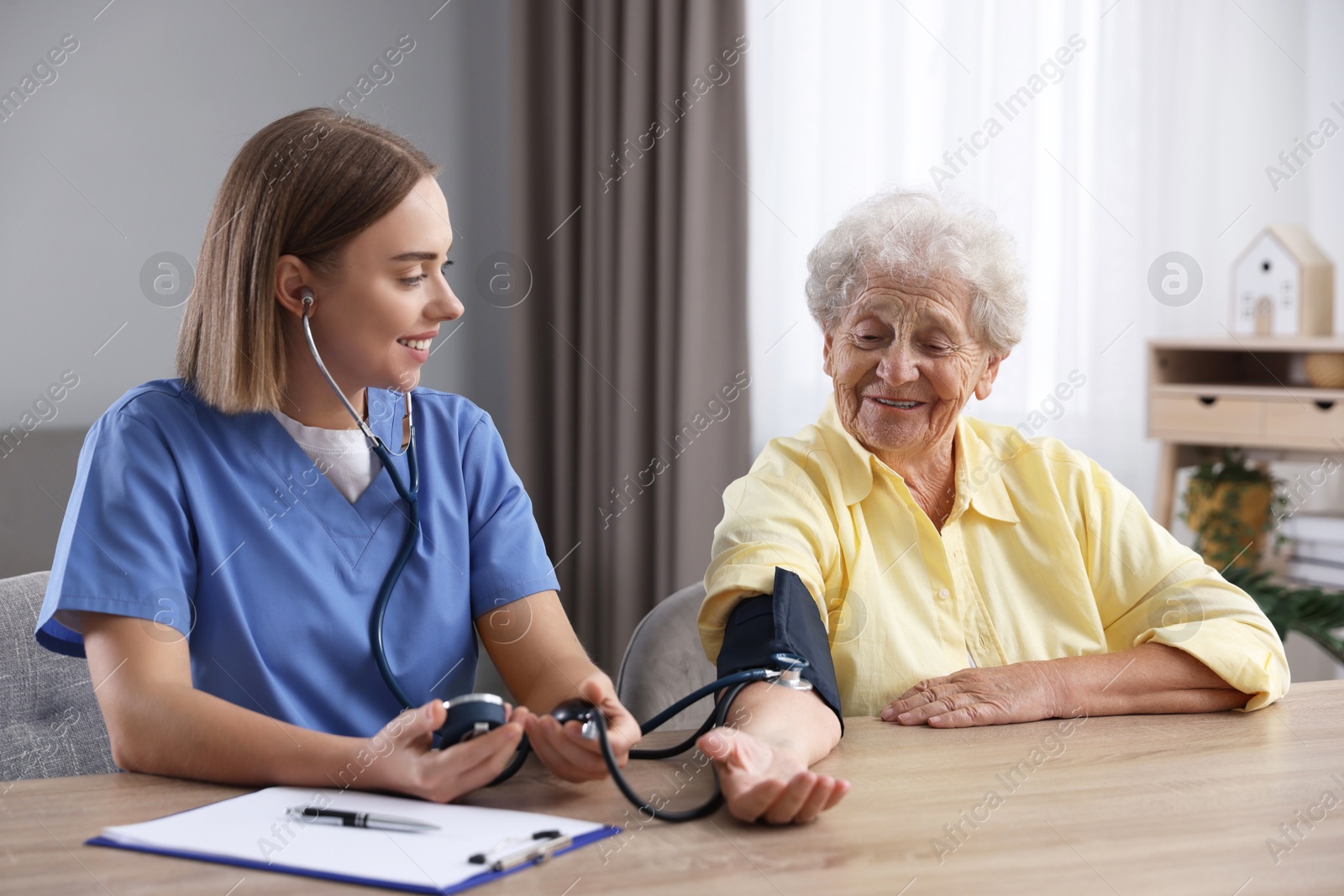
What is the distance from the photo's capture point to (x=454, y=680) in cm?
121

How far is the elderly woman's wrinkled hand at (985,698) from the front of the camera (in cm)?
109

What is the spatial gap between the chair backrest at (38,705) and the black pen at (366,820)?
1.73 feet

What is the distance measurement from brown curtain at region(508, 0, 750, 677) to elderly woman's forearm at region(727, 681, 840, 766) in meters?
1.80

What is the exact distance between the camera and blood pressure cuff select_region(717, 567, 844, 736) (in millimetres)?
1045

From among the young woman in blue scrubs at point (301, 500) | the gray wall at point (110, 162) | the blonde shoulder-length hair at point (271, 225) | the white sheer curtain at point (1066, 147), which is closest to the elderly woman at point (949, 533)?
the young woman in blue scrubs at point (301, 500)

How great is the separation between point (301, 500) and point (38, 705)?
46 centimetres

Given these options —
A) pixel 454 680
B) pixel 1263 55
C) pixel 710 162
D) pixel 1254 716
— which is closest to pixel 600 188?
pixel 710 162

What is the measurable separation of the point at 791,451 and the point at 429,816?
67 centimetres

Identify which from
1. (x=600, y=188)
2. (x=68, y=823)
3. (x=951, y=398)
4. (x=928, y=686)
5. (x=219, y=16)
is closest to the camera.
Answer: (x=68, y=823)

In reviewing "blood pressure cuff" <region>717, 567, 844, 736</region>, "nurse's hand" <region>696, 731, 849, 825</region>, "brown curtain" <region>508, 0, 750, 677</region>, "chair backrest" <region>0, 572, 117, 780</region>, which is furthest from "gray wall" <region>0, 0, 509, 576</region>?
"nurse's hand" <region>696, 731, 849, 825</region>

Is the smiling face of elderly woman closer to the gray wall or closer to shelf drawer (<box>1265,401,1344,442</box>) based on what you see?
shelf drawer (<box>1265,401,1344,442</box>)

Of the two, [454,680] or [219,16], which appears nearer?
[454,680]

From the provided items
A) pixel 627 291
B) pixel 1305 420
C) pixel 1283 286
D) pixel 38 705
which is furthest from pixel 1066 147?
pixel 38 705

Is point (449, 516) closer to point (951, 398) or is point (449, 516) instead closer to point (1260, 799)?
point (951, 398)
